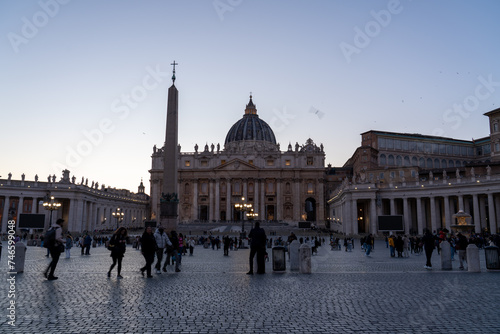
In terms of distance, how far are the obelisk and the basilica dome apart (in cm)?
7999

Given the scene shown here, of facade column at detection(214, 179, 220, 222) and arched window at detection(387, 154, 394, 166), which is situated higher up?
arched window at detection(387, 154, 394, 166)

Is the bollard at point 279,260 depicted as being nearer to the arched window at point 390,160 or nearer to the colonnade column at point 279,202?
the arched window at point 390,160

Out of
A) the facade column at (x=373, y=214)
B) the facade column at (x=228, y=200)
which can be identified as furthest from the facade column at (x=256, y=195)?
the facade column at (x=373, y=214)

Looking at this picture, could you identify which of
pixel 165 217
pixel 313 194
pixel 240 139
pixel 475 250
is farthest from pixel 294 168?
pixel 475 250

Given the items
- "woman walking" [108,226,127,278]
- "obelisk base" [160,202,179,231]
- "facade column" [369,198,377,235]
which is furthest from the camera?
"facade column" [369,198,377,235]

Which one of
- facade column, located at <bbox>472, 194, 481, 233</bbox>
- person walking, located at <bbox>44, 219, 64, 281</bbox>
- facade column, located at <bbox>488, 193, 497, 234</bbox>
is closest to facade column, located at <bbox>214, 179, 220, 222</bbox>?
facade column, located at <bbox>472, 194, 481, 233</bbox>

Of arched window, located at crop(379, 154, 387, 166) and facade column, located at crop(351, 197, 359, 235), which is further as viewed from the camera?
arched window, located at crop(379, 154, 387, 166)

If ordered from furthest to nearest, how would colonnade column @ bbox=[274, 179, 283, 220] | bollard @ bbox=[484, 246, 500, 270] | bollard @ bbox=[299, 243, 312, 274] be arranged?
colonnade column @ bbox=[274, 179, 283, 220] → bollard @ bbox=[484, 246, 500, 270] → bollard @ bbox=[299, 243, 312, 274]

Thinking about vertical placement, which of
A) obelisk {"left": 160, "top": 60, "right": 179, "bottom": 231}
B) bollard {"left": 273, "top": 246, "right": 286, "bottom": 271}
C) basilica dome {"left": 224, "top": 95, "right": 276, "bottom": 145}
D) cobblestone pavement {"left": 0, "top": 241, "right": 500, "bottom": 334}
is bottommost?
cobblestone pavement {"left": 0, "top": 241, "right": 500, "bottom": 334}

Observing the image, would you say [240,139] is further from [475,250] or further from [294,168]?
[475,250]

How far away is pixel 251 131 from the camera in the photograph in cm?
10619

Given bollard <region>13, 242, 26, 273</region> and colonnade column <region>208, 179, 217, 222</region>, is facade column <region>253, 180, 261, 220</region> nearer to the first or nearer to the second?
colonnade column <region>208, 179, 217, 222</region>

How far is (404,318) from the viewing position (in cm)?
671

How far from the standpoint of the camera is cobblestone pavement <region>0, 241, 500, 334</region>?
6.14 m
